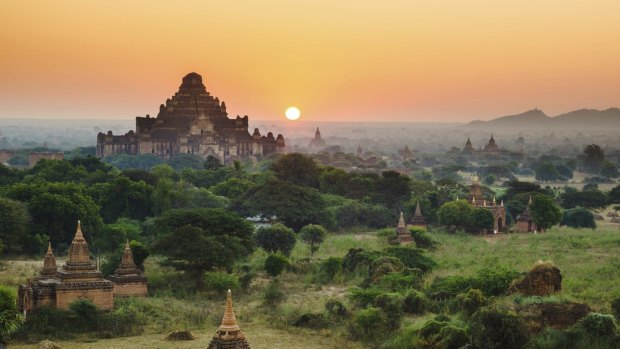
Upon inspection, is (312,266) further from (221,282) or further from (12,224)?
(12,224)

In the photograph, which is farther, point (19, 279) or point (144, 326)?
point (19, 279)

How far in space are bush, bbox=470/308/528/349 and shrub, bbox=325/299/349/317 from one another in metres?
7.72

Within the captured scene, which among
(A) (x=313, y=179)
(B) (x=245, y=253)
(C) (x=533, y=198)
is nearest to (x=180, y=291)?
(B) (x=245, y=253)

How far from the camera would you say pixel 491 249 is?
5484 centimetres

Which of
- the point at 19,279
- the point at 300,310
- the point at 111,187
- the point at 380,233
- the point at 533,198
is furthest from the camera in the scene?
the point at 533,198

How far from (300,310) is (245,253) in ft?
26.0

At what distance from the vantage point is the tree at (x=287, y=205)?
64875 millimetres

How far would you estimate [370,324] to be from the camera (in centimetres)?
3528

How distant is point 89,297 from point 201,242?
26.6 ft

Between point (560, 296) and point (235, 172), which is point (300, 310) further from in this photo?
point (235, 172)

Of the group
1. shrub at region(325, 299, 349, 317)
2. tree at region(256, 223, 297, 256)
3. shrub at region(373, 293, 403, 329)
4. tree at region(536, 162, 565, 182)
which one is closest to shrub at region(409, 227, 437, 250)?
tree at region(256, 223, 297, 256)

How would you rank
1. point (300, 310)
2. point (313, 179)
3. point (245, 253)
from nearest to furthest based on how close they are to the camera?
1. point (300, 310)
2. point (245, 253)
3. point (313, 179)

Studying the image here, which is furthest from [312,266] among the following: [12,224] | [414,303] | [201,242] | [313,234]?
[12,224]

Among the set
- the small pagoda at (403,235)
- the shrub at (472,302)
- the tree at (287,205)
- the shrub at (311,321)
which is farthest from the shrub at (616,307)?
the tree at (287,205)
